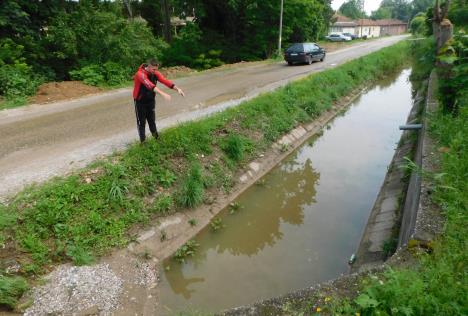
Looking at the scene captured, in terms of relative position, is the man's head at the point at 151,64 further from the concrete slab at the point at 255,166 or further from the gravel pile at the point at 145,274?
the concrete slab at the point at 255,166

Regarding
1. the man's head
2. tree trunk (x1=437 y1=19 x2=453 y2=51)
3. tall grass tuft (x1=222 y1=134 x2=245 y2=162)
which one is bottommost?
tall grass tuft (x1=222 y1=134 x2=245 y2=162)

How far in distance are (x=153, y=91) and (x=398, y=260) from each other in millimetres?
5142

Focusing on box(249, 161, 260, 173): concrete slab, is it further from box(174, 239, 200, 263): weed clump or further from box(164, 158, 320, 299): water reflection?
box(174, 239, 200, 263): weed clump

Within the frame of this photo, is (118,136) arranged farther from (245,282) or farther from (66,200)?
(245,282)

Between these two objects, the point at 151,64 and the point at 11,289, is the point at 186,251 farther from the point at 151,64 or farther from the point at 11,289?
the point at 151,64

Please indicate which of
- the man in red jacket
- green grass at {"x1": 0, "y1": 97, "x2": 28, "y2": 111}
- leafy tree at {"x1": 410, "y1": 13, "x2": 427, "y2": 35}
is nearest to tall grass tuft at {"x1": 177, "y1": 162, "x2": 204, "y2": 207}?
the man in red jacket

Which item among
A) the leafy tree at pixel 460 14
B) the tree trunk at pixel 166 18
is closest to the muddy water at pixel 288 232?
the leafy tree at pixel 460 14

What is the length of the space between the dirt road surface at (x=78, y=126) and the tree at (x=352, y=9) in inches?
4151

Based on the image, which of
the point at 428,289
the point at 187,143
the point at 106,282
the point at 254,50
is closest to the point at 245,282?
the point at 106,282

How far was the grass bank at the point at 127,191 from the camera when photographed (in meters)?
5.56

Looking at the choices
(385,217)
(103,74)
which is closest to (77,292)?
(385,217)

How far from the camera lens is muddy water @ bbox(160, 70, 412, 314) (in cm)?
575

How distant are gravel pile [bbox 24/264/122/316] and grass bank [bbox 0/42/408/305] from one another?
10.0 inches

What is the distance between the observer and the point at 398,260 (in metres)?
4.01
